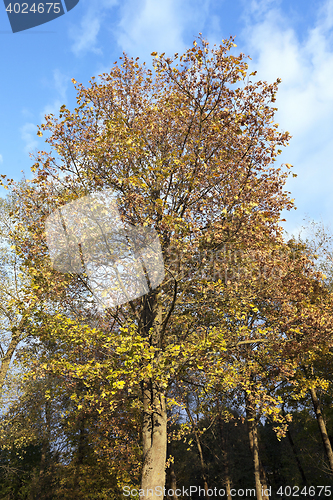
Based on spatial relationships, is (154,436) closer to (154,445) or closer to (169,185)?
(154,445)

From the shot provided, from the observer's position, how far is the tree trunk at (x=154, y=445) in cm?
932

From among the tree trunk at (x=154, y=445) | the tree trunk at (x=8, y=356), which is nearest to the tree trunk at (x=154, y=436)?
the tree trunk at (x=154, y=445)

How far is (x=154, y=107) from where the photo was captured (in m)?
11.8

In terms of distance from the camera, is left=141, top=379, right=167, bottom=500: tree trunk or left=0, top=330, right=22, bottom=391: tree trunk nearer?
left=141, top=379, right=167, bottom=500: tree trunk

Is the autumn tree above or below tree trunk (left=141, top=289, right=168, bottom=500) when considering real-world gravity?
above

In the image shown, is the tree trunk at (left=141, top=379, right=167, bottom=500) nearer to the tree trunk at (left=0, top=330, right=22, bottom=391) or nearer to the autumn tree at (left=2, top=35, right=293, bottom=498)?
the autumn tree at (left=2, top=35, right=293, bottom=498)

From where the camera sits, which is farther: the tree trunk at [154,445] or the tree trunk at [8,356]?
the tree trunk at [8,356]

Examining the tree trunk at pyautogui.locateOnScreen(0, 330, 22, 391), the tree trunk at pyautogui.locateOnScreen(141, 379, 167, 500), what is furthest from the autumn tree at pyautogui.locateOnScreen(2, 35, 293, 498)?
the tree trunk at pyautogui.locateOnScreen(0, 330, 22, 391)

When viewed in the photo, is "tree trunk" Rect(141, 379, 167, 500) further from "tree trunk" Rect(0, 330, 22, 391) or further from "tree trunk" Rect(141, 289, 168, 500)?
"tree trunk" Rect(0, 330, 22, 391)

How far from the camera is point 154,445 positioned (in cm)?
982

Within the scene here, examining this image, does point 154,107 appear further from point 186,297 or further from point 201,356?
point 201,356

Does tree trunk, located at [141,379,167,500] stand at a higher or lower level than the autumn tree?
lower

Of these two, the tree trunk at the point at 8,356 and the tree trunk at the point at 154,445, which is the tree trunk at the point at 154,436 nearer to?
the tree trunk at the point at 154,445

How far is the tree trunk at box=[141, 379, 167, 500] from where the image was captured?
932cm
